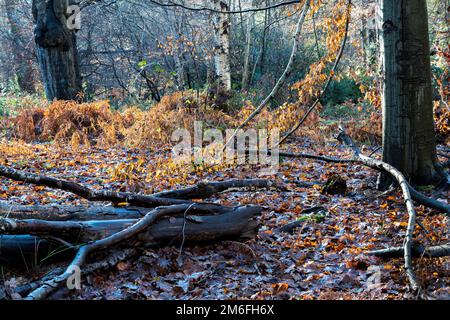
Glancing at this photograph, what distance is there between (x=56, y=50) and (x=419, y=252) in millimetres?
10989

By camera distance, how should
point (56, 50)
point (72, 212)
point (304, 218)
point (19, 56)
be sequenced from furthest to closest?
point (19, 56) < point (56, 50) < point (304, 218) < point (72, 212)

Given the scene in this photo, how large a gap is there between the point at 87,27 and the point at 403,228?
16836mm

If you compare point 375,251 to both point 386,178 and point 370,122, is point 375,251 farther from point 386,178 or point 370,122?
point 370,122

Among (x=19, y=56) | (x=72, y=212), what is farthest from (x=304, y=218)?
(x=19, y=56)

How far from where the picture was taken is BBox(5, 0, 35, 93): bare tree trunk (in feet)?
63.4

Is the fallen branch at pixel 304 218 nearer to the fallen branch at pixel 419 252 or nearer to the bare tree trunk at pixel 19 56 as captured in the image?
the fallen branch at pixel 419 252

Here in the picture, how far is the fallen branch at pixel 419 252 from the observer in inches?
140

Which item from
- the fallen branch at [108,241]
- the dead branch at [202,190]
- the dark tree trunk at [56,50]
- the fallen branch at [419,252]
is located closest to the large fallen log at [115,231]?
the fallen branch at [108,241]

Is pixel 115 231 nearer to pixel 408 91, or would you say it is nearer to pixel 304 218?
pixel 304 218

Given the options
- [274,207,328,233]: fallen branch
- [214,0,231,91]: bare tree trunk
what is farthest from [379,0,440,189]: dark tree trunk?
[214,0,231,91]: bare tree trunk

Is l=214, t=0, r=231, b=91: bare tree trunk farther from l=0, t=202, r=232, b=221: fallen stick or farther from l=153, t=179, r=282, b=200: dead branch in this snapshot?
l=0, t=202, r=232, b=221: fallen stick

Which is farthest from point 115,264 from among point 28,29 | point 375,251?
point 28,29

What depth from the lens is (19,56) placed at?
63.4 feet

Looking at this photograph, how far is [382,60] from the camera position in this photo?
5438mm
